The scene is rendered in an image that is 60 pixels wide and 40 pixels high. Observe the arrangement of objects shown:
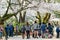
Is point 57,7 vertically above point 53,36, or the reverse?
point 57,7

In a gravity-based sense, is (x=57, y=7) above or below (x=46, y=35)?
above

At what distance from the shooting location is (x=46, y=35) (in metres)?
12.9

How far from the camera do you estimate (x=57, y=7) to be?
12.9 m

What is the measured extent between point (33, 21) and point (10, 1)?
0.97 meters

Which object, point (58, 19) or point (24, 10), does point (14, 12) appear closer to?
point (24, 10)

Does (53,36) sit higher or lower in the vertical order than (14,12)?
lower

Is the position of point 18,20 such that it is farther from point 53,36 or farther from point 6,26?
point 53,36

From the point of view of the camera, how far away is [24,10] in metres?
12.8

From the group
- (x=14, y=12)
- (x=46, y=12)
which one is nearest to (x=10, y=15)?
(x=14, y=12)

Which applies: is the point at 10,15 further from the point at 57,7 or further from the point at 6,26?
the point at 57,7

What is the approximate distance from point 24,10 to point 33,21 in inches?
19.1

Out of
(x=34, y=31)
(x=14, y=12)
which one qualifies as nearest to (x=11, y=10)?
(x=14, y=12)

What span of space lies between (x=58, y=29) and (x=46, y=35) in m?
0.42

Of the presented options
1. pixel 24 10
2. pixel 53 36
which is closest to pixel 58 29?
pixel 53 36
